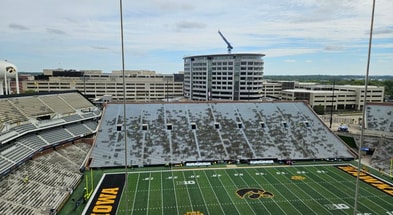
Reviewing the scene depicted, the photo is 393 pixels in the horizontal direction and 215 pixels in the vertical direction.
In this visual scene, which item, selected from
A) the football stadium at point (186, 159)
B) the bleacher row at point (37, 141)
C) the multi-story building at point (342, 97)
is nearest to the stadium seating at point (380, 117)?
the football stadium at point (186, 159)

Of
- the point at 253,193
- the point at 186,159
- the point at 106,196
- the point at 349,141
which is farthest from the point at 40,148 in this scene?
the point at 349,141

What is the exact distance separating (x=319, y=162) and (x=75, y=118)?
100 feet

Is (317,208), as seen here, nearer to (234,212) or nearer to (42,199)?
(234,212)

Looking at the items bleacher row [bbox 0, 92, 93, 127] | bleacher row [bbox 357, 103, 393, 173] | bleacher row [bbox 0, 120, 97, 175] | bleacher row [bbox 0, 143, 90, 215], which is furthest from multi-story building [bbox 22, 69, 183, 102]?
bleacher row [bbox 0, 143, 90, 215]

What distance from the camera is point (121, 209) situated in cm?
2052

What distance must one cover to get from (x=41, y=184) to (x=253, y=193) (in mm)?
17115

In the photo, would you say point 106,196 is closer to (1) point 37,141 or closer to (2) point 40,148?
(2) point 40,148

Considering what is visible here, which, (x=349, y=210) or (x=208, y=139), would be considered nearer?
(x=349, y=210)

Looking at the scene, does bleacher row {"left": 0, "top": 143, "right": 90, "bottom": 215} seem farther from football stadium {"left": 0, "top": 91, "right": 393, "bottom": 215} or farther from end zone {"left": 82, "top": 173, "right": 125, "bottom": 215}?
end zone {"left": 82, "top": 173, "right": 125, "bottom": 215}

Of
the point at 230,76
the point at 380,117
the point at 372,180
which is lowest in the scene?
the point at 372,180

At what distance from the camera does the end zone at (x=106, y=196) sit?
20266 millimetres

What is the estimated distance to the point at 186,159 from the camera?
3145 cm

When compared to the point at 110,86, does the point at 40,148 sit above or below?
below

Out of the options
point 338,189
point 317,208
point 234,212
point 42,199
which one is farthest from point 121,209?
point 338,189
